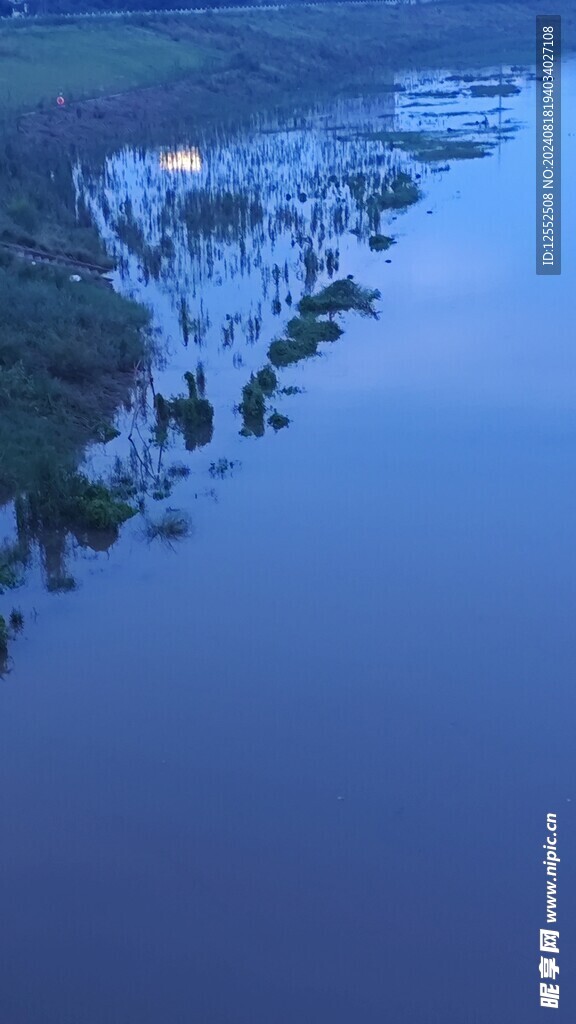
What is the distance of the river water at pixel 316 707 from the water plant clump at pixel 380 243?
136 inches

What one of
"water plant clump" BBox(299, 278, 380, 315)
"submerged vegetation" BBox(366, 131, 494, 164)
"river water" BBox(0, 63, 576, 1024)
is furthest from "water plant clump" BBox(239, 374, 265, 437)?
"submerged vegetation" BBox(366, 131, 494, 164)

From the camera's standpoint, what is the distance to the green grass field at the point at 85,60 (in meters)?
27.2

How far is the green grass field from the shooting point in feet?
89.4

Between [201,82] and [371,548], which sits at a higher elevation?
[201,82]

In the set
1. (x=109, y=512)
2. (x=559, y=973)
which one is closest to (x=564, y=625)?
(x=559, y=973)

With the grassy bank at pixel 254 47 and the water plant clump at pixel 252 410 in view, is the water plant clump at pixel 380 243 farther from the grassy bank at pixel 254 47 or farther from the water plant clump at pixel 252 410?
the grassy bank at pixel 254 47

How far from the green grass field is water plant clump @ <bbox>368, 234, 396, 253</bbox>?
11292 mm

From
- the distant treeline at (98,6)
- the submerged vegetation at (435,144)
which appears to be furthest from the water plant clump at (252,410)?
the distant treeline at (98,6)

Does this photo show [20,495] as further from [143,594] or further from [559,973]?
[559,973]

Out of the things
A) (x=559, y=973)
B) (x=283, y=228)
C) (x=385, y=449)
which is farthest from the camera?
(x=283, y=228)

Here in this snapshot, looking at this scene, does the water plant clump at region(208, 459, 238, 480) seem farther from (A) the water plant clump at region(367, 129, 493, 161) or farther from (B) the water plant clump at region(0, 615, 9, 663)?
(A) the water plant clump at region(367, 129, 493, 161)

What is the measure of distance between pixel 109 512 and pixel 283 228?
397 inches

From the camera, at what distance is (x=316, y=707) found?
23.9 feet

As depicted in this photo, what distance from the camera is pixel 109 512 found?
9.27 m
